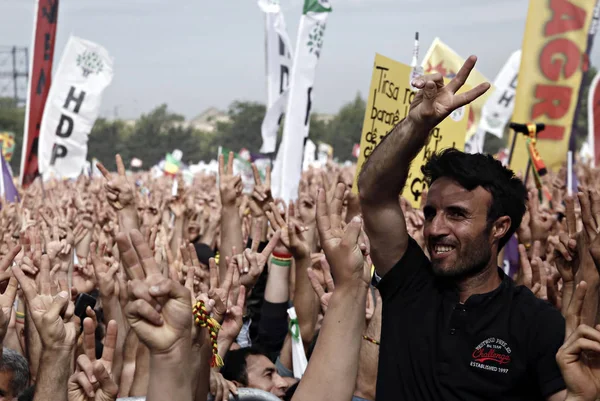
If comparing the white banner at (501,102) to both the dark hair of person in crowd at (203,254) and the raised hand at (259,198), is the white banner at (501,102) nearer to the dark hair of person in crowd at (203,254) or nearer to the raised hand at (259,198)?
the raised hand at (259,198)

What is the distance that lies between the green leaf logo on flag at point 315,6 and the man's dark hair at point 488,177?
18.9ft

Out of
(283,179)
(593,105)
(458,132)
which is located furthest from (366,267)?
(593,105)

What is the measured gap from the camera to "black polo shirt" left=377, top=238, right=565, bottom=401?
89.4 inches

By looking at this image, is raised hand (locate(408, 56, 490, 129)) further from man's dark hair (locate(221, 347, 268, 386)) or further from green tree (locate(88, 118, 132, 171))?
green tree (locate(88, 118, 132, 171))

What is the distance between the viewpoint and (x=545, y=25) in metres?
8.84

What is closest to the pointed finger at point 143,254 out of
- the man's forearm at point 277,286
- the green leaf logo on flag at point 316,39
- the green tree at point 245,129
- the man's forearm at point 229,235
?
the man's forearm at point 277,286

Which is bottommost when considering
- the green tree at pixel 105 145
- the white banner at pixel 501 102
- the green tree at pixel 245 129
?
the green tree at pixel 105 145

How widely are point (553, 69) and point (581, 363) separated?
7.36 metres

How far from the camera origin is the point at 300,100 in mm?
7641

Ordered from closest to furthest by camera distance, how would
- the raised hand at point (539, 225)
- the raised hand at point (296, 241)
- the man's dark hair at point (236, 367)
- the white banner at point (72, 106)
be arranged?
the man's dark hair at point (236, 367)
the raised hand at point (296, 241)
the raised hand at point (539, 225)
the white banner at point (72, 106)

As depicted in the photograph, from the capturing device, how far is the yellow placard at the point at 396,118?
5598mm

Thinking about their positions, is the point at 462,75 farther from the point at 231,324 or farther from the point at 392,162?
the point at 231,324

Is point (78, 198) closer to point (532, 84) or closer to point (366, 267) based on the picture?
point (532, 84)

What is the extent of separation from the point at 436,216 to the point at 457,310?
0.31 m
